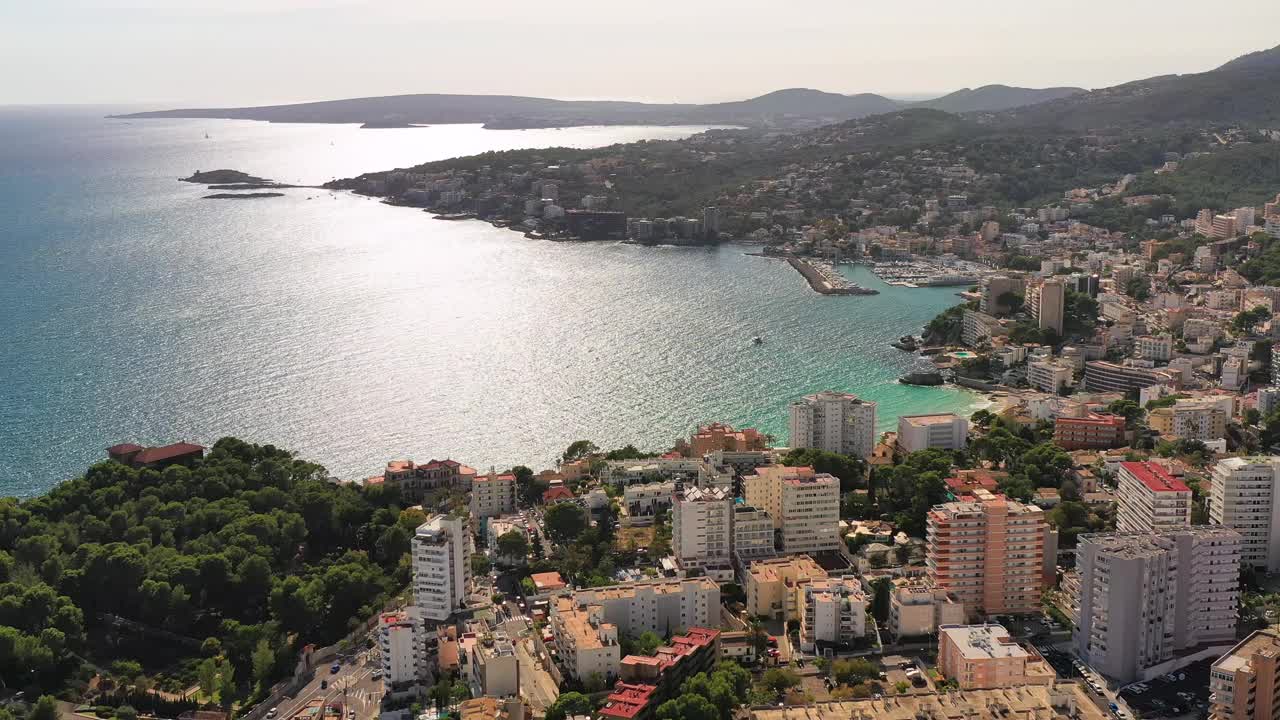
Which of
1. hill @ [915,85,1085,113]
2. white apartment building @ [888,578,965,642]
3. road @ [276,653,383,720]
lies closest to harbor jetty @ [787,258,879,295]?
white apartment building @ [888,578,965,642]

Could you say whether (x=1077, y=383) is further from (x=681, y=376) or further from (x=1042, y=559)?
(x=1042, y=559)

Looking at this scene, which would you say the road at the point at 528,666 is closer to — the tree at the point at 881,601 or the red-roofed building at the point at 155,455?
the tree at the point at 881,601

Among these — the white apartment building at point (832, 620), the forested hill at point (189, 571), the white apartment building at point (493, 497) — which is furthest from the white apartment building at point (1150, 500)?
the forested hill at point (189, 571)

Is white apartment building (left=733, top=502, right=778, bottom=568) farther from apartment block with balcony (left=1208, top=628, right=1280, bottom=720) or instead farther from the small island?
the small island

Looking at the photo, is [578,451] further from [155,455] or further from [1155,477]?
[1155,477]

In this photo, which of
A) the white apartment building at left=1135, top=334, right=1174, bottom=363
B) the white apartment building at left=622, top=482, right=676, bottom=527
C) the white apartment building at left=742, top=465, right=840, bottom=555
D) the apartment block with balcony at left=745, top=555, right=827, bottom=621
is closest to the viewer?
the apartment block with balcony at left=745, top=555, right=827, bottom=621

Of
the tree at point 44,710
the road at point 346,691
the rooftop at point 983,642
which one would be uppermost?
the rooftop at point 983,642
